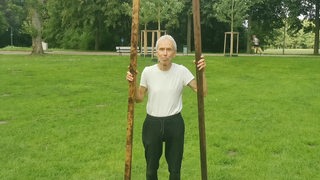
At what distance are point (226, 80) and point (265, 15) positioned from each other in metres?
28.3

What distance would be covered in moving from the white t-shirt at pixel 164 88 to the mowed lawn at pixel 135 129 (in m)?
2.30

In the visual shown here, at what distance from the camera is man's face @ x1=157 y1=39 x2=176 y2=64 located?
15.1 ft

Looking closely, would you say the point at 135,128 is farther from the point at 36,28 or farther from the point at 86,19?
the point at 86,19

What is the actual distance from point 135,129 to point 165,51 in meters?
5.25

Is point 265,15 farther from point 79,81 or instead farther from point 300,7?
point 79,81

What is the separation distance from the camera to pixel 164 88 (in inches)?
183

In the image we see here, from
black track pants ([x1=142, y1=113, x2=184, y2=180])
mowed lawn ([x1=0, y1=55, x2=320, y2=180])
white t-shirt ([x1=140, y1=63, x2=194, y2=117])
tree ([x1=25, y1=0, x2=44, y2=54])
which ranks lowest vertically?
mowed lawn ([x1=0, y1=55, x2=320, y2=180])

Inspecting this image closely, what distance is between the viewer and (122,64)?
Result: 23844mm

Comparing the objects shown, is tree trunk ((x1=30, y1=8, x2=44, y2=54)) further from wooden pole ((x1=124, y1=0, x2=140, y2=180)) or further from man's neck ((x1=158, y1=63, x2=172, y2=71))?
man's neck ((x1=158, y1=63, x2=172, y2=71))

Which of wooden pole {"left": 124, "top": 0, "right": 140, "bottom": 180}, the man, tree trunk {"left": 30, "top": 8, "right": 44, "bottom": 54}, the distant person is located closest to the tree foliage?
tree trunk {"left": 30, "top": 8, "right": 44, "bottom": 54}

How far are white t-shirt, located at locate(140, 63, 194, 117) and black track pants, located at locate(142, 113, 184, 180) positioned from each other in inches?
3.1

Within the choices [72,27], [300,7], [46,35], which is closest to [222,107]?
[300,7]

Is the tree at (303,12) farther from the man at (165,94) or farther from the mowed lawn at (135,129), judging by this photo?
the man at (165,94)

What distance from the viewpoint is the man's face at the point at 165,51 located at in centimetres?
460
